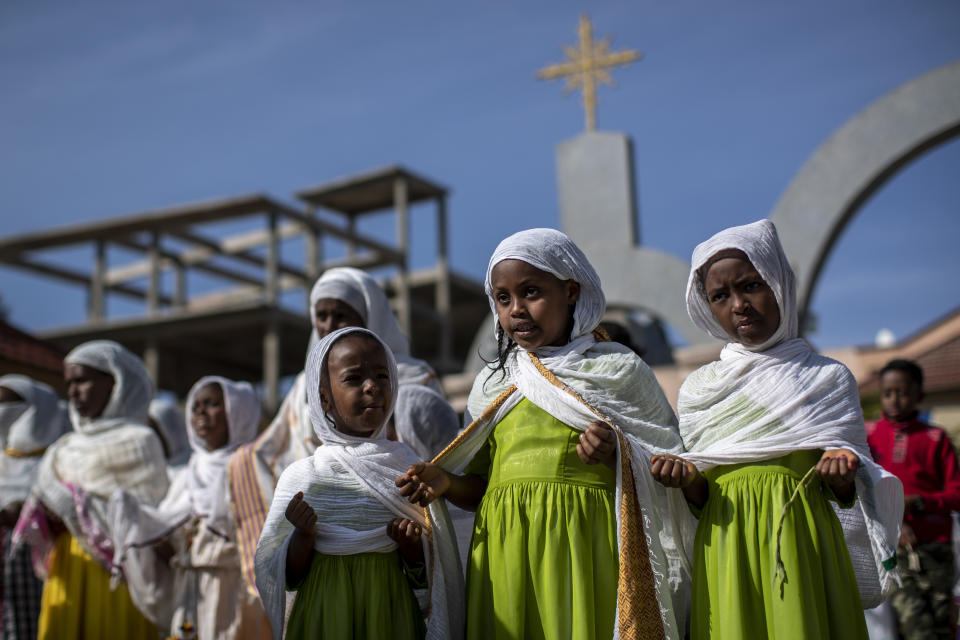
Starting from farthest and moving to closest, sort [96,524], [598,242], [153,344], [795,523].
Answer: [153,344] → [598,242] → [96,524] → [795,523]

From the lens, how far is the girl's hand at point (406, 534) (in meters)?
3.79

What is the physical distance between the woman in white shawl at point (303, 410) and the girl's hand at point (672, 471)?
1.82 meters

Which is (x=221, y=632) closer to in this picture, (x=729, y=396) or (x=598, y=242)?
(x=729, y=396)

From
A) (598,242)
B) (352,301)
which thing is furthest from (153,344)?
(352,301)

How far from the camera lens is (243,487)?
5352 mm

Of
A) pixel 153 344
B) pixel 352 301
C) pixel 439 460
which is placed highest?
pixel 153 344

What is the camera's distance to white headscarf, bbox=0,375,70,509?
662 centimetres

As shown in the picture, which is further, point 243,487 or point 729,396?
point 243,487

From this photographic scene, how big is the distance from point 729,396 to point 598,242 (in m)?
10.2

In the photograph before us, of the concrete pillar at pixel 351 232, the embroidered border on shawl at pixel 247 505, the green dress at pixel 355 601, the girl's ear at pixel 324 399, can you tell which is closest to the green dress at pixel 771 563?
the green dress at pixel 355 601

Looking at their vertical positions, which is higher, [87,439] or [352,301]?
[352,301]

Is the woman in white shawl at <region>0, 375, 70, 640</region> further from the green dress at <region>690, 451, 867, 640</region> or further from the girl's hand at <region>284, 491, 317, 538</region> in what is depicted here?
the green dress at <region>690, 451, 867, 640</region>

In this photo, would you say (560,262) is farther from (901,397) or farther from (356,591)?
(901,397)

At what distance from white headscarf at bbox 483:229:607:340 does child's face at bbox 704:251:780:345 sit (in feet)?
1.36
